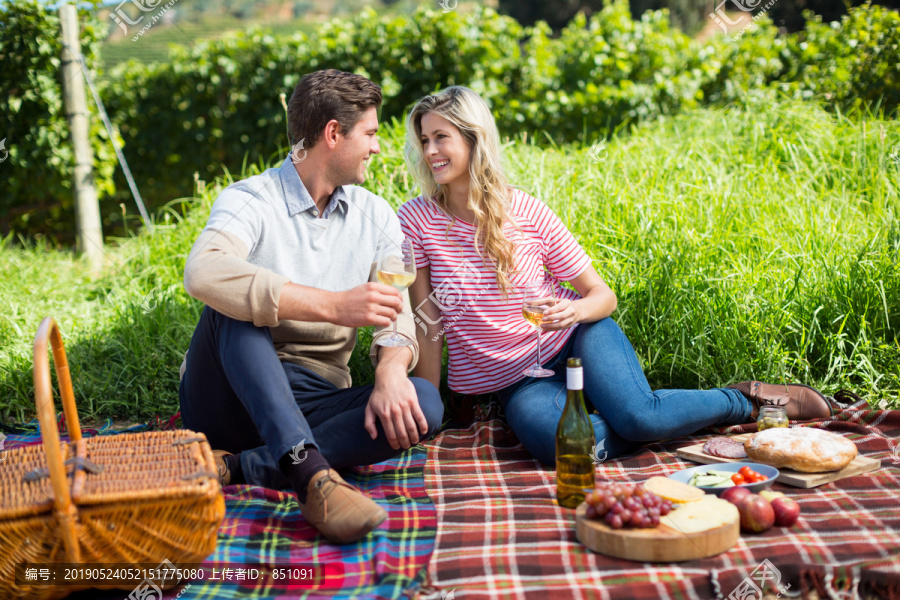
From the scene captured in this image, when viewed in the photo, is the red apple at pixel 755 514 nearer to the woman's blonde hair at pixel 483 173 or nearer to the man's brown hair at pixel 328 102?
the woman's blonde hair at pixel 483 173

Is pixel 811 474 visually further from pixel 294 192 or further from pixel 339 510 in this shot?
pixel 294 192

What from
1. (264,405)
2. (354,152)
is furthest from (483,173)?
(264,405)

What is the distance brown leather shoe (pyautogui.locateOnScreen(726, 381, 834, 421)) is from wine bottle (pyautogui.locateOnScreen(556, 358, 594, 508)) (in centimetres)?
119

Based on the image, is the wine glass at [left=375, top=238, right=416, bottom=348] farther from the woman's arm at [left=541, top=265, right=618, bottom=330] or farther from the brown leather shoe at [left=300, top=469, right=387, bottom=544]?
the woman's arm at [left=541, top=265, right=618, bottom=330]

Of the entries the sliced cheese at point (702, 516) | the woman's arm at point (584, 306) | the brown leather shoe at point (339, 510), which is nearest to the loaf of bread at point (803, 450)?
the sliced cheese at point (702, 516)

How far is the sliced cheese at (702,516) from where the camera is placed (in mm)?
2184

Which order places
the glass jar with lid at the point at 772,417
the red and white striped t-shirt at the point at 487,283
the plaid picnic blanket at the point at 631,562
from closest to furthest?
the plaid picnic blanket at the point at 631,562 → the glass jar with lid at the point at 772,417 → the red and white striped t-shirt at the point at 487,283

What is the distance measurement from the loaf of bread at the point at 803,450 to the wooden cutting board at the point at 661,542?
0.67m

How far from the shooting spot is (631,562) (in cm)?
222

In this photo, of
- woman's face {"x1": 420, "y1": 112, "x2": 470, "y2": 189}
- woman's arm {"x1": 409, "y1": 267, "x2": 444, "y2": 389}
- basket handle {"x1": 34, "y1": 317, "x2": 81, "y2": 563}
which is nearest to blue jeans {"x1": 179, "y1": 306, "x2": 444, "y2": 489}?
woman's arm {"x1": 409, "y1": 267, "x2": 444, "y2": 389}

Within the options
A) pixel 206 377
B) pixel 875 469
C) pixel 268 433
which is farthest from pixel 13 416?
pixel 875 469

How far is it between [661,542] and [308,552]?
109 centimetres

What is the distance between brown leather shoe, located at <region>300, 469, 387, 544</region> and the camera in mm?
2346

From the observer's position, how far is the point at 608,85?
7180mm
